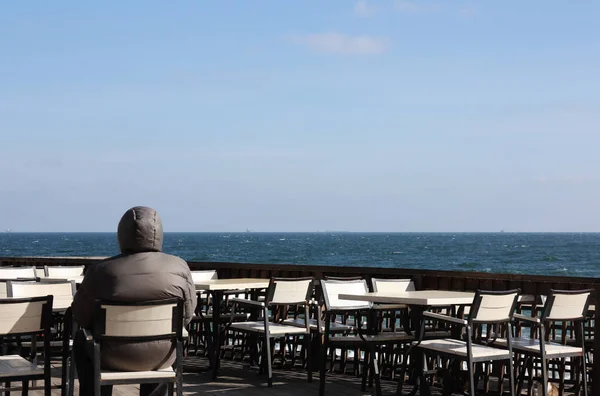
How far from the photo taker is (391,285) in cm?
765

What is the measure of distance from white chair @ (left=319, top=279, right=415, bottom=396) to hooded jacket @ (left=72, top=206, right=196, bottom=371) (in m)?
2.14

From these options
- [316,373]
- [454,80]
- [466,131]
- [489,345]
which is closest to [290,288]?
[316,373]

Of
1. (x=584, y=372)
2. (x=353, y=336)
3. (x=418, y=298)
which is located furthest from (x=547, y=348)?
(x=353, y=336)

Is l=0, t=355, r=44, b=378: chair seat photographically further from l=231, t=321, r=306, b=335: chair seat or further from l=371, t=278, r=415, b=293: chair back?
l=371, t=278, r=415, b=293: chair back

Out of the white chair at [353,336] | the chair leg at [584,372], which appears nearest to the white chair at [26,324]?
the white chair at [353,336]

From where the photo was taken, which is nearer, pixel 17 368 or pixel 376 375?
pixel 17 368

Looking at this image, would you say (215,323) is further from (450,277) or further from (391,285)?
(450,277)

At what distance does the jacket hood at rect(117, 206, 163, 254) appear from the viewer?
15.4 ft

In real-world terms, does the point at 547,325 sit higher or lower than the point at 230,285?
lower

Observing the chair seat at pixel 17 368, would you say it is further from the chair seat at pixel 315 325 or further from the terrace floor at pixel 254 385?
the chair seat at pixel 315 325

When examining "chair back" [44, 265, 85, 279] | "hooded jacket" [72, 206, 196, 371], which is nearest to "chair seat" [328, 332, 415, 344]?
"hooded jacket" [72, 206, 196, 371]

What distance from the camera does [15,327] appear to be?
4.86 meters

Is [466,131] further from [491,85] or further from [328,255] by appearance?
[328,255]

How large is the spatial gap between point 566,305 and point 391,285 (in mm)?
1648
